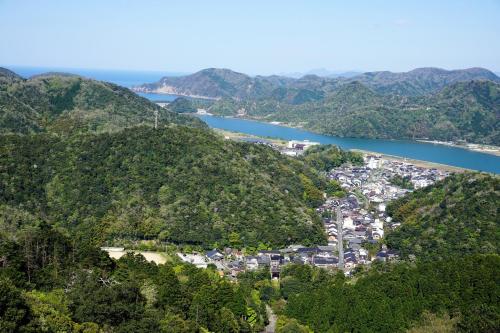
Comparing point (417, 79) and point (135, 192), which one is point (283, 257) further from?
point (417, 79)

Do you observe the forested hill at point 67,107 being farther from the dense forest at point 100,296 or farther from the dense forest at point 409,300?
the dense forest at point 409,300

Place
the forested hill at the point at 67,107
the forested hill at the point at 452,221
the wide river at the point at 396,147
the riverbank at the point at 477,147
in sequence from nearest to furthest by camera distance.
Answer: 1. the forested hill at the point at 452,221
2. the forested hill at the point at 67,107
3. the wide river at the point at 396,147
4. the riverbank at the point at 477,147

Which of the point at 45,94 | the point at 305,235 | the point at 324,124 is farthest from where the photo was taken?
the point at 324,124

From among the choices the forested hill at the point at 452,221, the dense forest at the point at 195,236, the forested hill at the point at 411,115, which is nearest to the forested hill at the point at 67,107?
the dense forest at the point at 195,236

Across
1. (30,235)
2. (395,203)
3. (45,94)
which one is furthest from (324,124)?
(30,235)

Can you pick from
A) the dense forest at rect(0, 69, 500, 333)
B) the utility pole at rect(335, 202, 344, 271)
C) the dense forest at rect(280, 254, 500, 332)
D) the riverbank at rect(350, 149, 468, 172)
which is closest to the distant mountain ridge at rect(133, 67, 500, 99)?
the riverbank at rect(350, 149, 468, 172)
